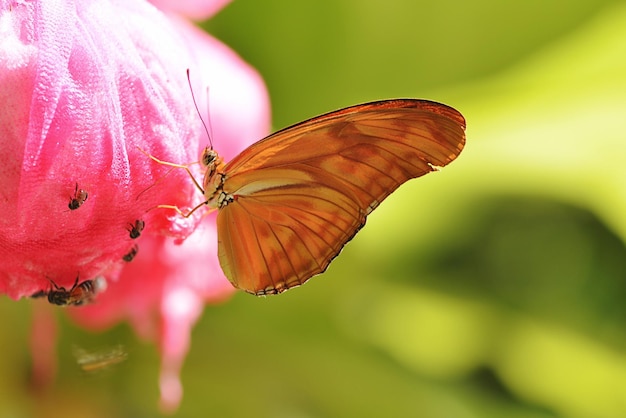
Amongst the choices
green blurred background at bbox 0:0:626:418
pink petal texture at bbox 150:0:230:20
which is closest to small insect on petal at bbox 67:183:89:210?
pink petal texture at bbox 150:0:230:20

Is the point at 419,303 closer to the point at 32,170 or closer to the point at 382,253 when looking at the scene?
the point at 382,253

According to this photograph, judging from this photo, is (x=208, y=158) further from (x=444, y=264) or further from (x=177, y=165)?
(x=444, y=264)

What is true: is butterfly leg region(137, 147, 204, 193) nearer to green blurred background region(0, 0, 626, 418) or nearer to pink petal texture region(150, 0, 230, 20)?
pink petal texture region(150, 0, 230, 20)

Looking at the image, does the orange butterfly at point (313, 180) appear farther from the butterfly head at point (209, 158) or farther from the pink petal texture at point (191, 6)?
the pink petal texture at point (191, 6)

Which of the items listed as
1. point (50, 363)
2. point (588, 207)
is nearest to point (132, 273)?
point (50, 363)

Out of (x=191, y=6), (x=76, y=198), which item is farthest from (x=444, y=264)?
(x=76, y=198)
